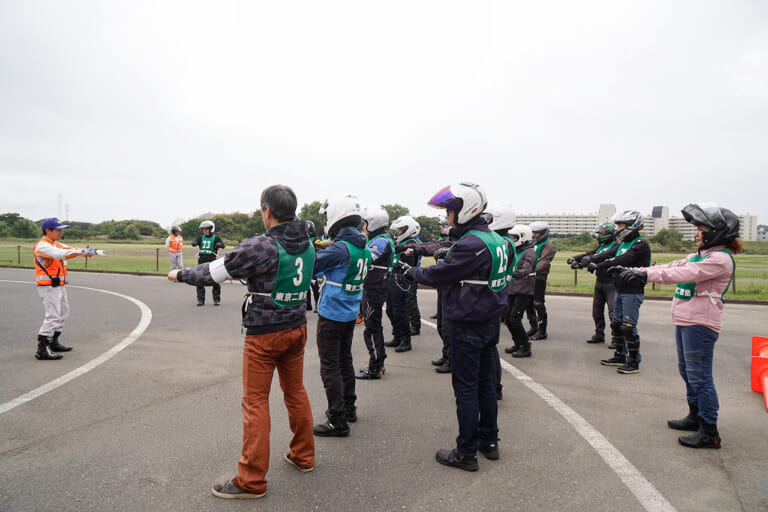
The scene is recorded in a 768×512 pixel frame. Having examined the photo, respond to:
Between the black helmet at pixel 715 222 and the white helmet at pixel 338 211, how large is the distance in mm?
3022

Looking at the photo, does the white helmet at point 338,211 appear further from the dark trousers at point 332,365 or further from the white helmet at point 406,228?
the white helmet at point 406,228

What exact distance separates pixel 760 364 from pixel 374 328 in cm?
459

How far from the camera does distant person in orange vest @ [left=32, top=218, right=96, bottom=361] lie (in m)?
6.23

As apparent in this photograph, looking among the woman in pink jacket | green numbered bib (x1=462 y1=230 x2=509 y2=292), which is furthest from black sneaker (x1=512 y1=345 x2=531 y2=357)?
green numbered bib (x1=462 y1=230 x2=509 y2=292)

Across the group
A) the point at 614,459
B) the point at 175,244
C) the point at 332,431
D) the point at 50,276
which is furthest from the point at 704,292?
the point at 175,244

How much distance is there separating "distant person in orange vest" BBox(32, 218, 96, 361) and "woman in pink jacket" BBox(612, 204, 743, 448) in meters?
7.21

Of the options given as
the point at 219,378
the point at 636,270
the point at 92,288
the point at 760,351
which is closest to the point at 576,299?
the point at 760,351

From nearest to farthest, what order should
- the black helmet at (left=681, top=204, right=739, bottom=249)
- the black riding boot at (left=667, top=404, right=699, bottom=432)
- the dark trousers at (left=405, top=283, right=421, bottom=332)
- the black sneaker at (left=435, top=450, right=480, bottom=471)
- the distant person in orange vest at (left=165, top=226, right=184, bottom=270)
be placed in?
the black sneaker at (left=435, top=450, right=480, bottom=471) → the black helmet at (left=681, top=204, right=739, bottom=249) → the black riding boot at (left=667, top=404, right=699, bottom=432) → the dark trousers at (left=405, top=283, right=421, bottom=332) → the distant person in orange vest at (left=165, top=226, right=184, bottom=270)

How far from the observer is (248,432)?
309 cm

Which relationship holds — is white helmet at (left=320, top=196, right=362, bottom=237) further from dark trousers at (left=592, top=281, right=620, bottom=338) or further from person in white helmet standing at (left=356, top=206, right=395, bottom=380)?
dark trousers at (left=592, top=281, right=620, bottom=338)

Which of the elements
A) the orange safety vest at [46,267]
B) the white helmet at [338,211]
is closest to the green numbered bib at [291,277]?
the white helmet at [338,211]

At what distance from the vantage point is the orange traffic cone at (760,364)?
16.7ft

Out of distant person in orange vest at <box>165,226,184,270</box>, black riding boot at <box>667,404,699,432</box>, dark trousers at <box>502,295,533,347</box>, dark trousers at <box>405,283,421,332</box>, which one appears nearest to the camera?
black riding boot at <box>667,404,699,432</box>

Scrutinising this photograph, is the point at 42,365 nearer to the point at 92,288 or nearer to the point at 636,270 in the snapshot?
the point at 636,270
